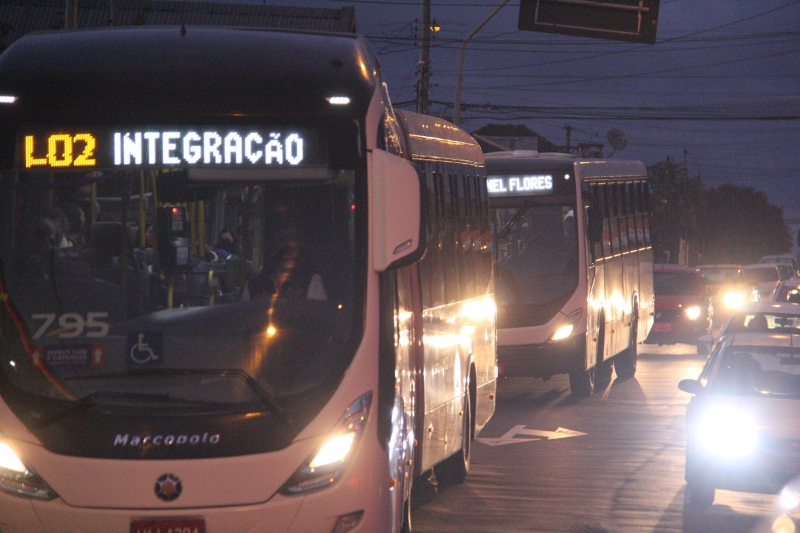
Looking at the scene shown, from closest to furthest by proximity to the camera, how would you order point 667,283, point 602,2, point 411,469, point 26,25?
1. point 411,469
2. point 602,2
3. point 667,283
4. point 26,25

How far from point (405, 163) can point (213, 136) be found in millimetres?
1007

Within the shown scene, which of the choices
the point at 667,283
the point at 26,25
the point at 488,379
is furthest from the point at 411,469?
the point at 26,25

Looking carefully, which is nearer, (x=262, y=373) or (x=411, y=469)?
(x=262, y=373)

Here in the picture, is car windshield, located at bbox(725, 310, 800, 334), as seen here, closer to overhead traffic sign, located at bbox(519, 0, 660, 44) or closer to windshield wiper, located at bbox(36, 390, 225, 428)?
overhead traffic sign, located at bbox(519, 0, 660, 44)

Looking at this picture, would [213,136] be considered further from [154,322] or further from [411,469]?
[411,469]

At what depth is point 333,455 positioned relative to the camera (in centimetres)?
673

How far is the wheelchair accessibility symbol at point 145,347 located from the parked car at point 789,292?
18.2 metres

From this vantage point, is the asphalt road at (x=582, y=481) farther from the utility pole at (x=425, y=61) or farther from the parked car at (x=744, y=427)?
the utility pole at (x=425, y=61)

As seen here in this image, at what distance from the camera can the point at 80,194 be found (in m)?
6.98

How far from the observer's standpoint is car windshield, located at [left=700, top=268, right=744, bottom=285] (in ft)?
138

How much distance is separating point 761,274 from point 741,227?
114 metres

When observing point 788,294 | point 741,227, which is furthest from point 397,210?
point 741,227

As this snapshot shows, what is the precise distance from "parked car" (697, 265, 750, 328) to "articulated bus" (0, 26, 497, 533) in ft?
113

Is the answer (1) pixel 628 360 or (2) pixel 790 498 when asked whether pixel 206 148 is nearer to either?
(2) pixel 790 498
